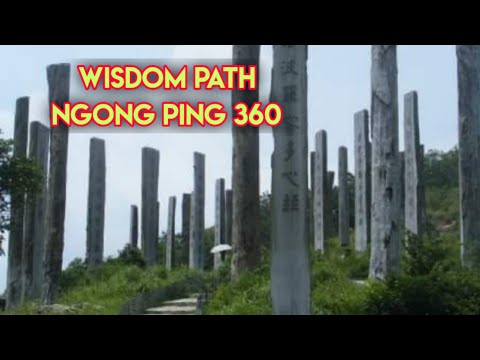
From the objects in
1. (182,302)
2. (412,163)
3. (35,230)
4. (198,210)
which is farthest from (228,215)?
(182,302)

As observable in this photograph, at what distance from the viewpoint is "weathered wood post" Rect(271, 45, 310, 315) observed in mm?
6371

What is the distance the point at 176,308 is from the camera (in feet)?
33.8

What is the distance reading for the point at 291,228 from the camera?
6438 millimetres

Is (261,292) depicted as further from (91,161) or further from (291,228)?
(91,161)

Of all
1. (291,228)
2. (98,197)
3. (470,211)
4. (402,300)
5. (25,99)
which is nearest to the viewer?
(291,228)

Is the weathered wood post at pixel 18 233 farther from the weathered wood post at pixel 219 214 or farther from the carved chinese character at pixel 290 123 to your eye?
the carved chinese character at pixel 290 123

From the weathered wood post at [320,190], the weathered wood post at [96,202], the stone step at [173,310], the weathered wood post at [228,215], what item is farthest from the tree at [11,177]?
the weathered wood post at [228,215]

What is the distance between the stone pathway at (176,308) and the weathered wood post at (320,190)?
5.98 meters

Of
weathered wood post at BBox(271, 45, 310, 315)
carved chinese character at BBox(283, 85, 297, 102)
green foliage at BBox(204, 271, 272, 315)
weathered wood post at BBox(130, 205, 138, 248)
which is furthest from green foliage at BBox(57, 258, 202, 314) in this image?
weathered wood post at BBox(130, 205, 138, 248)

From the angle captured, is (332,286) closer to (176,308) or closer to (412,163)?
(176,308)

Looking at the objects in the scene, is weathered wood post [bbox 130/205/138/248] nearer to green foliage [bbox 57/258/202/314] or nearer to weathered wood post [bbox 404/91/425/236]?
green foliage [bbox 57/258/202/314]

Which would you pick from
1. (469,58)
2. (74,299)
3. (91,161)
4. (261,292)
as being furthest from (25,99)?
(469,58)

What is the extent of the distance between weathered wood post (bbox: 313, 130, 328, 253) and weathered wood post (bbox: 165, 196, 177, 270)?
4580 mm
